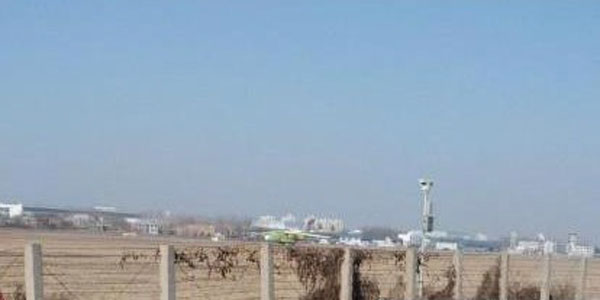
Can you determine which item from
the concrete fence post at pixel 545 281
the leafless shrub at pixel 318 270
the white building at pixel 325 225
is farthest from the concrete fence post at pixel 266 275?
the white building at pixel 325 225

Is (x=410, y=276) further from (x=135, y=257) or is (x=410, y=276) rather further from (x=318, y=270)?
(x=135, y=257)

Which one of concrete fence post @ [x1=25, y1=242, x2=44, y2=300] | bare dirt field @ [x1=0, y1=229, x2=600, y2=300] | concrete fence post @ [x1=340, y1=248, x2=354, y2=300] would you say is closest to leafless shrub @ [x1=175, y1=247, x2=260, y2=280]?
bare dirt field @ [x1=0, y1=229, x2=600, y2=300]

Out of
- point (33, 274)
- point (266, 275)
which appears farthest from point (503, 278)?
point (33, 274)

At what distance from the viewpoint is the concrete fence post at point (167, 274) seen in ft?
53.1

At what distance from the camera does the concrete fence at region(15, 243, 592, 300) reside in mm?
14234

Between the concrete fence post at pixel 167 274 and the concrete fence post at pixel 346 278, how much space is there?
17.1 ft

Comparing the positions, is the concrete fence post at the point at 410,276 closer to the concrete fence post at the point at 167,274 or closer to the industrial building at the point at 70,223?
the concrete fence post at the point at 167,274

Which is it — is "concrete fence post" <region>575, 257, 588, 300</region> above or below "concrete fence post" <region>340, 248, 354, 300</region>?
below

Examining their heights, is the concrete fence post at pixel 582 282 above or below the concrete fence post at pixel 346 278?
below

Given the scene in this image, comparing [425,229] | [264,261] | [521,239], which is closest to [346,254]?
[264,261]

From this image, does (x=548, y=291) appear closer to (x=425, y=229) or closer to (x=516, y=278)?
(x=516, y=278)

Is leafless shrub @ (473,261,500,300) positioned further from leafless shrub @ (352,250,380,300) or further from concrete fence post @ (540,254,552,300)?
leafless shrub @ (352,250,380,300)

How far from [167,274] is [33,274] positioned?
265 centimetres

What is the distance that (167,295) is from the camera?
52.9 feet
